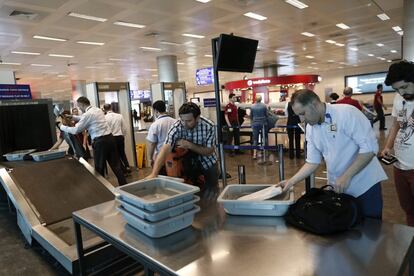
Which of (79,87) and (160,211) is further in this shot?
(79,87)

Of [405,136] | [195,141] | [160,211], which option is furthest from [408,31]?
[160,211]

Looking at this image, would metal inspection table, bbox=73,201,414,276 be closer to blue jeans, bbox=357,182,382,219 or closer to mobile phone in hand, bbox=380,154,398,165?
blue jeans, bbox=357,182,382,219

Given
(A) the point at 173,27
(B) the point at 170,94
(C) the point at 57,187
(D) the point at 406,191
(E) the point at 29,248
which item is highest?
(A) the point at 173,27

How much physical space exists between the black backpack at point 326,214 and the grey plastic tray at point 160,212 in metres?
0.50

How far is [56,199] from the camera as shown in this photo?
3.28 m

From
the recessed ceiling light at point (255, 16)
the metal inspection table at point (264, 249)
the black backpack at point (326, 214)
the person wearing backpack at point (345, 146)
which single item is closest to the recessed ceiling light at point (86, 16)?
the recessed ceiling light at point (255, 16)

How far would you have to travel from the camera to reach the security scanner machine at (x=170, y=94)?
324 inches

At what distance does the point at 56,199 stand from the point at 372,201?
3.03 meters

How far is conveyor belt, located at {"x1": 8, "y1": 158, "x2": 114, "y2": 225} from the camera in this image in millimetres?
3160

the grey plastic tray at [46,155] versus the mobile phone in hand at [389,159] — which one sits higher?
the mobile phone in hand at [389,159]

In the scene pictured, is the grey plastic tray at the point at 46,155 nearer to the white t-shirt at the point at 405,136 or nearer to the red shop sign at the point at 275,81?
the white t-shirt at the point at 405,136

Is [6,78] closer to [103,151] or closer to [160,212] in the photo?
[103,151]

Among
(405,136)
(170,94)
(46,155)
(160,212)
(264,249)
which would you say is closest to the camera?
(264,249)

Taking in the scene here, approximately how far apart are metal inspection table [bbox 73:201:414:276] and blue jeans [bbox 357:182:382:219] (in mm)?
258
